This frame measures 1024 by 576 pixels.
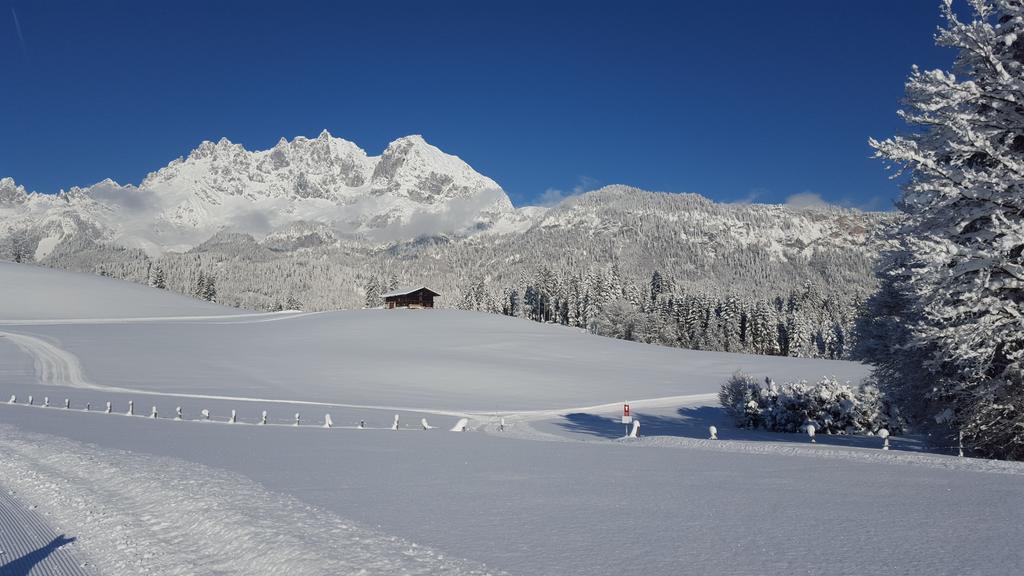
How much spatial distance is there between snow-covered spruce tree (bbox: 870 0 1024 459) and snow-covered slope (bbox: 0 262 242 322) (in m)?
109

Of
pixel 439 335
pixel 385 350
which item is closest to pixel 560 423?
pixel 385 350

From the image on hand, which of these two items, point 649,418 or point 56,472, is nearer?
point 56,472

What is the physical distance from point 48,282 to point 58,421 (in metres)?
114

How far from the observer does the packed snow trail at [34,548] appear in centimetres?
630

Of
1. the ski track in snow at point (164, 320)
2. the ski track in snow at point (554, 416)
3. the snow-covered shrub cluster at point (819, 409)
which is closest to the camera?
the ski track in snow at point (554, 416)

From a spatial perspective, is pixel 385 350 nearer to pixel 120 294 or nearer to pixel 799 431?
pixel 799 431

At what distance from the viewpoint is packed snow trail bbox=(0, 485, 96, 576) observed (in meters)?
6.30

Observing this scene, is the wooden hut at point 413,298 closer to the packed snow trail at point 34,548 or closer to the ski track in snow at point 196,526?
the ski track in snow at point 196,526

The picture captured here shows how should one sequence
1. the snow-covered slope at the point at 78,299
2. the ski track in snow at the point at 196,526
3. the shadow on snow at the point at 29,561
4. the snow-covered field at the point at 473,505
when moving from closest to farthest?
the snow-covered field at the point at 473,505
the ski track in snow at the point at 196,526
the shadow on snow at the point at 29,561
the snow-covered slope at the point at 78,299

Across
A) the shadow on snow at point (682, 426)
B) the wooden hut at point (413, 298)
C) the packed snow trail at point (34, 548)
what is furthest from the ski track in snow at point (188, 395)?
the wooden hut at point (413, 298)

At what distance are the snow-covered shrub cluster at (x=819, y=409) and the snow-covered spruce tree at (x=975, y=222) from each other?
1810 centimetres

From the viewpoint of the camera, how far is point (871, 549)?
5.45m

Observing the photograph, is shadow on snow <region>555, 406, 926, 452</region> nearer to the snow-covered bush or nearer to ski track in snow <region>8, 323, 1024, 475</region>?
the snow-covered bush

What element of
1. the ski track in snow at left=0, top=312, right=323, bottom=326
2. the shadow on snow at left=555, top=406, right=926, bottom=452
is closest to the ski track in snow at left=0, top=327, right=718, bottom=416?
the shadow on snow at left=555, top=406, right=926, bottom=452
